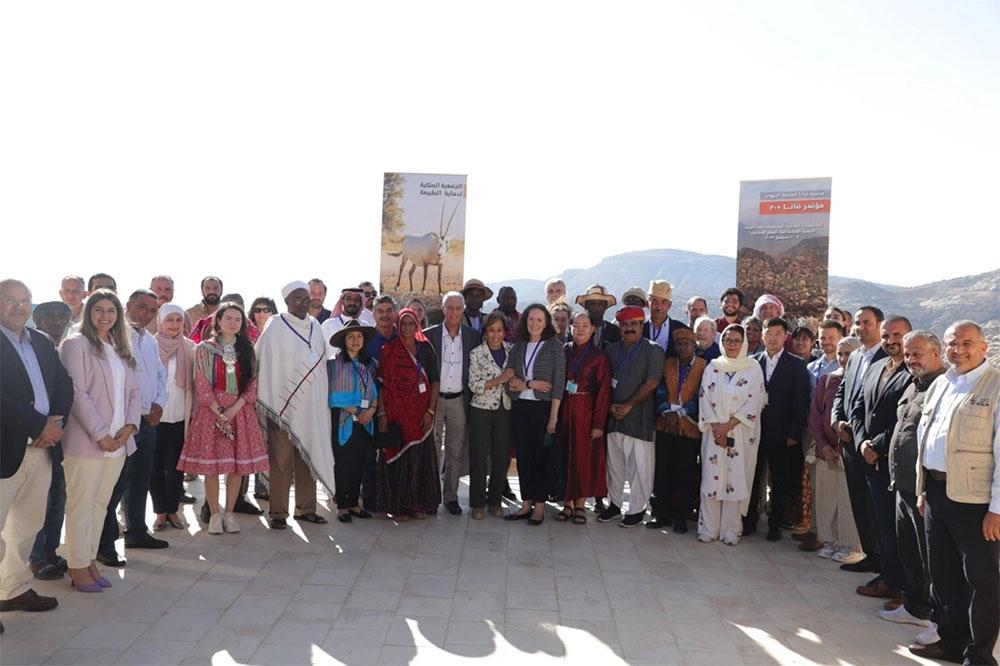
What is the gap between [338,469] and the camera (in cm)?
586

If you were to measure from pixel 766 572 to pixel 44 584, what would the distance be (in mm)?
4466

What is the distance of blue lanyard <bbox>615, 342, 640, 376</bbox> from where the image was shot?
5928 millimetres

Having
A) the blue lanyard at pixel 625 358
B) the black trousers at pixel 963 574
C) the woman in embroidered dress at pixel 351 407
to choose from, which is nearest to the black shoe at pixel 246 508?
the woman in embroidered dress at pixel 351 407

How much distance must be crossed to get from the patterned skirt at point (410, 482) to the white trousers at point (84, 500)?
2.13 meters

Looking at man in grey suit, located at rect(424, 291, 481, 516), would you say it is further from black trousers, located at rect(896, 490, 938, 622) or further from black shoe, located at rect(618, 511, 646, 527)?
black trousers, located at rect(896, 490, 938, 622)

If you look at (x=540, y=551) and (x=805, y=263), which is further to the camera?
(x=805, y=263)

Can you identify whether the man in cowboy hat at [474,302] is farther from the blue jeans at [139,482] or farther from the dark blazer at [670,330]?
the blue jeans at [139,482]

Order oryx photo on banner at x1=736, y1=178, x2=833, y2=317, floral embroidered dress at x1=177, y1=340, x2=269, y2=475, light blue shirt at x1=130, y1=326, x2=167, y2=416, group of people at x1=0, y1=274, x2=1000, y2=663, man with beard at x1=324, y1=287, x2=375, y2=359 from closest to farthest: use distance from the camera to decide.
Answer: group of people at x1=0, y1=274, x2=1000, y2=663, light blue shirt at x1=130, y1=326, x2=167, y2=416, floral embroidered dress at x1=177, y1=340, x2=269, y2=475, man with beard at x1=324, y1=287, x2=375, y2=359, oryx photo on banner at x1=736, y1=178, x2=833, y2=317

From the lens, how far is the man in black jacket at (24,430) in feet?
11.9

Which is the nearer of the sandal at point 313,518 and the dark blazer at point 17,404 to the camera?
the dark blazer at point 17,404

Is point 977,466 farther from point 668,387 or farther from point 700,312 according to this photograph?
point 700,312

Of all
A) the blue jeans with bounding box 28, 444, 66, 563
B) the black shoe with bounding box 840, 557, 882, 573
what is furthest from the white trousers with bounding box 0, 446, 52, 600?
the black shoe with bounding box 840, 557, 882, 573

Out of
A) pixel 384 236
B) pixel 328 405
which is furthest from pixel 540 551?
pixel 384 236

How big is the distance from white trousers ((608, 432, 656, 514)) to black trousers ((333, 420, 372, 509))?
6.51ft
